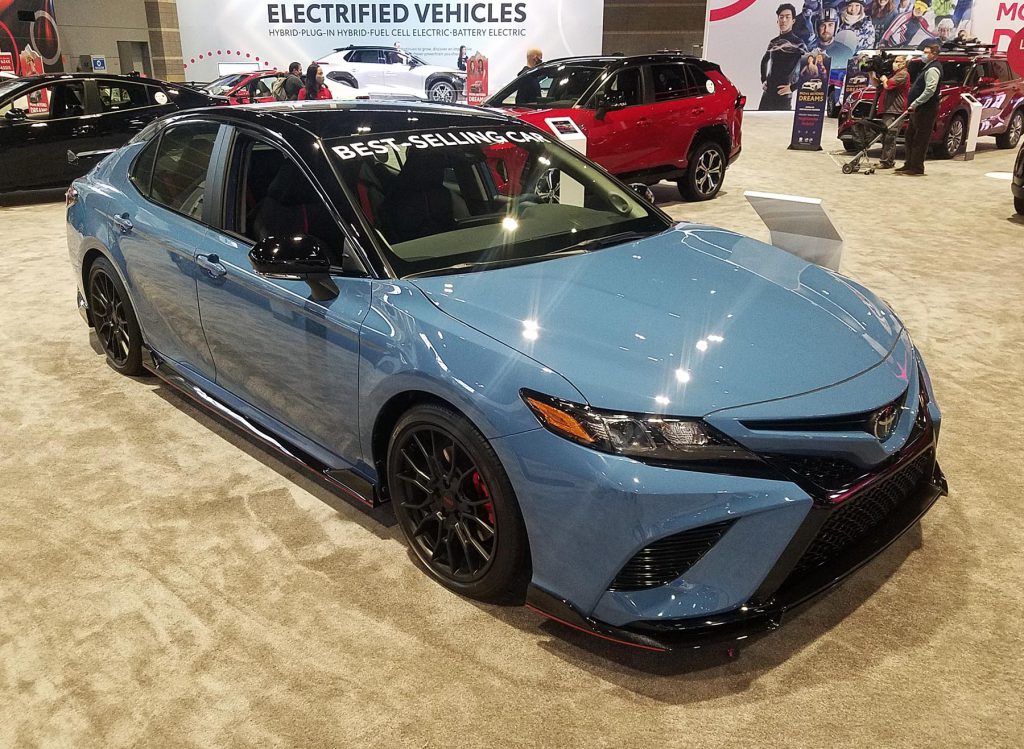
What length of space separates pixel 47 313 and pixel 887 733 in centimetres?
561

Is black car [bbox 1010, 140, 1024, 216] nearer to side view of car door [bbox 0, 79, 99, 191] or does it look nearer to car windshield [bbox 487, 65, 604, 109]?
car windshield [bbox 487, 65, 604, 109]

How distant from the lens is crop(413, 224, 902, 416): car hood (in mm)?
2195

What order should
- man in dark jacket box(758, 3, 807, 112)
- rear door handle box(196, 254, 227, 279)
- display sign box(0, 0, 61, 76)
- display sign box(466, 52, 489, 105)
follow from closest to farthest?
rear door handle box(196, 254, 227, 279)
display sign box(466, 52, 489, 105)
display sign box(0, 0, 61, 76)
man in dark jacket box(758, 3, 807, 112)

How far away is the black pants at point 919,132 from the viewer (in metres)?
11.2

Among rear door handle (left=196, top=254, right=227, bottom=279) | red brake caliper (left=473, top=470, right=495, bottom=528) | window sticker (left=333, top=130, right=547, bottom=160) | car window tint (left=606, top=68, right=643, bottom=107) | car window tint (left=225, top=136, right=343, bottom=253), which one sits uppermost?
car window tint (left=606, top=68, right=643, bottom=107)

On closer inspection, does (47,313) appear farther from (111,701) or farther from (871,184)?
(871,184)

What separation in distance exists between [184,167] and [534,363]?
2.24 m

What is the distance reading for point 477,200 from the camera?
318 cm

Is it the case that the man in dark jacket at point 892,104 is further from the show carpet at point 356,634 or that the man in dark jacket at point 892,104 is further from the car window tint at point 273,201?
the car window tint at point 273,201

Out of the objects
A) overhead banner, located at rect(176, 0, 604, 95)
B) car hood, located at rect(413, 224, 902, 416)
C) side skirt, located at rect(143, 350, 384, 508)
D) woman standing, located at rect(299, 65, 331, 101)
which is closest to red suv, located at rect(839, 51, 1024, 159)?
overhead banner, located at rect(176, 0, 604, 95)

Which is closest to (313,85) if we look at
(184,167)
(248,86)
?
(248,86)

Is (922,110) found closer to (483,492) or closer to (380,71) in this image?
(380,71)

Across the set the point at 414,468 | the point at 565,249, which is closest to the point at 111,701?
the point at 414,468

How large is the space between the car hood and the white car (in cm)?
1505
